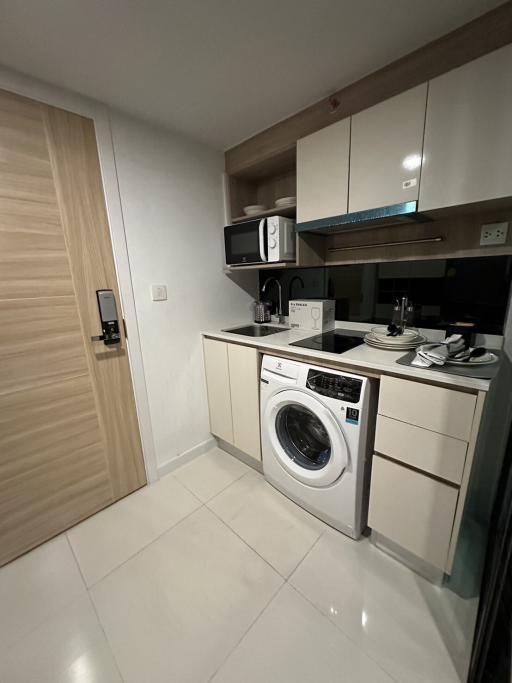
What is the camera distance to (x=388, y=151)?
1214 millimetres

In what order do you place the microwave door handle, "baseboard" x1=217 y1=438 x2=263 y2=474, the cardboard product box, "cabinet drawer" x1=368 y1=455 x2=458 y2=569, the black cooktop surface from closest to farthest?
"cabinet drawer" x1=368 y1=455 x2=458 y2=569 < the black cooktop surface < the microwave door handle < the cardboard product box < "baseboard" x1=217 y1=438 x2=263 y2=474

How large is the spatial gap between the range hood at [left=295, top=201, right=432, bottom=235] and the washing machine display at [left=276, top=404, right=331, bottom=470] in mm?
998

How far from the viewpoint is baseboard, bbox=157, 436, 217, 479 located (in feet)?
6.21

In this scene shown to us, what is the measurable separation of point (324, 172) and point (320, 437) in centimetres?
144

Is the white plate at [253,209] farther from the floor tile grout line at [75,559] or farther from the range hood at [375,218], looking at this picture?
the floor tile grout line at [75,559]

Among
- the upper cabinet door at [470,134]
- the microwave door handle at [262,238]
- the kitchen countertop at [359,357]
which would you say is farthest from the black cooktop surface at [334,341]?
the upper cabinet door at [470,134]

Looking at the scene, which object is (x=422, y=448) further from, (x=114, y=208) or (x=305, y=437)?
(x=114, y=208)

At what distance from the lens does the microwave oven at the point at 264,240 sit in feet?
5.45

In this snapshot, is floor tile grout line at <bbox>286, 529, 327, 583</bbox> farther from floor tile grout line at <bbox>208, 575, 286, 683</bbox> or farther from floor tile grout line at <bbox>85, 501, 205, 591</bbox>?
floor tile grout line at <bbox>85, 501, 205, 591</bbox>

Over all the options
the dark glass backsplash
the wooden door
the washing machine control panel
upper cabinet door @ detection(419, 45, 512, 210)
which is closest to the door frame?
the wooden door

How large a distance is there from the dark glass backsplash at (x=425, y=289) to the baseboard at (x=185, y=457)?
1.41 metres

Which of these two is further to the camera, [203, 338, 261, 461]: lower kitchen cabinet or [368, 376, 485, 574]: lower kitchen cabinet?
[203, 338, 261, 461]: lower kitchen cabinet

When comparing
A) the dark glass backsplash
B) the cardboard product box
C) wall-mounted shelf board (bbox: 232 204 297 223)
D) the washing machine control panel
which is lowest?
the washing machine control panel

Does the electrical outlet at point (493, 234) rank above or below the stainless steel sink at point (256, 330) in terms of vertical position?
above
